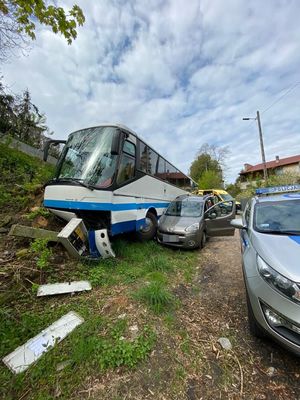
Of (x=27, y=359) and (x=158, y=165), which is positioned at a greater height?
(x=158, y=165)

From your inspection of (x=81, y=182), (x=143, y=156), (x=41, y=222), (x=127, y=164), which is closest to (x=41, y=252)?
(x=41, y=222)

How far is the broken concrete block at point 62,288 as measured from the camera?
323cm

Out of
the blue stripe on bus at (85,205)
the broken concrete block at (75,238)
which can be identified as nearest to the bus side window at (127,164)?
the blue stripe on bus at (85,205)

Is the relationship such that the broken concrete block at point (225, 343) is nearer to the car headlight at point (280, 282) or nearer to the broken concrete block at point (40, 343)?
the car headlight at point (280, 282)

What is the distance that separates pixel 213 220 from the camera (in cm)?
697

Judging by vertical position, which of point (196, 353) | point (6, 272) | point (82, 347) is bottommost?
point (196, 353)

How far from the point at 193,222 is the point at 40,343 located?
4843 mm

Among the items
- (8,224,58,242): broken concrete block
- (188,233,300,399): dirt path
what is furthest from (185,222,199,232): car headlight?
(8,224,58,242): broken concrete block

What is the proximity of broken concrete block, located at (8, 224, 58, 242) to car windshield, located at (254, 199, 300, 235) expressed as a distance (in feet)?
12.4

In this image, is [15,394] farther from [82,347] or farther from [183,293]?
[183,293]

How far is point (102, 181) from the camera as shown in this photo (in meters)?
4.58

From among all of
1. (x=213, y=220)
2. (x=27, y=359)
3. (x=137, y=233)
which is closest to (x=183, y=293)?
(x=27, y=359)

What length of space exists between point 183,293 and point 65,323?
1.96 metres

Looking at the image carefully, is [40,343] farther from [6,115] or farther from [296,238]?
[6,115]
